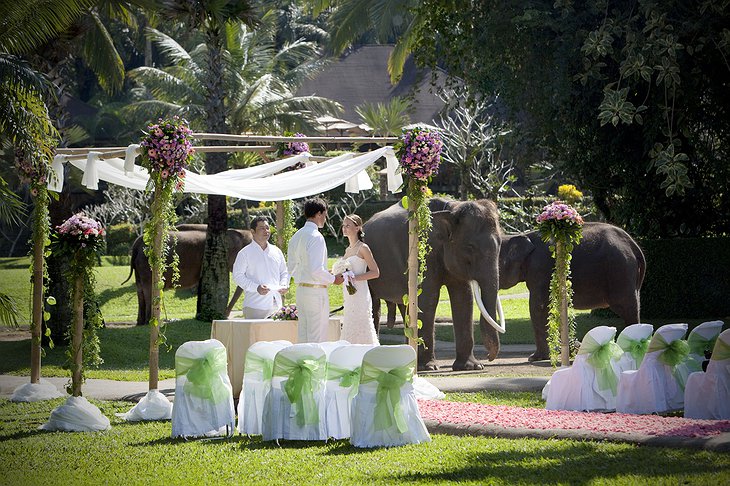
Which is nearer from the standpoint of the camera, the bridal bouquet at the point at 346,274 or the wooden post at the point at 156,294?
the wooden post at the point at 156,294

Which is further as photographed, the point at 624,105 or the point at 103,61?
the point at 103,61

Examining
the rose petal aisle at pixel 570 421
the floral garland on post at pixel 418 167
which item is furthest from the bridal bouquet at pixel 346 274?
the rose petal aisle at pixel 570 421

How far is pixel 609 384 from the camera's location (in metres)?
12.0

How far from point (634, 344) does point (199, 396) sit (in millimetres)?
5145

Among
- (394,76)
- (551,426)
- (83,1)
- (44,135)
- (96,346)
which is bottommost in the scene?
(551,426)

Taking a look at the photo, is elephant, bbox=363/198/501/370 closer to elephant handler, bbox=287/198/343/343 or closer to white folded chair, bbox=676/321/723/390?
elephant handler, bbox=287/198/343/343

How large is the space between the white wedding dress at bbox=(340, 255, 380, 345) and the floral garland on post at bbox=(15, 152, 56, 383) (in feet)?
Result: 12.5

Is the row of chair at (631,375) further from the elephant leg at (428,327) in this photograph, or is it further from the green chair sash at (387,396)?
the elephant leg at (428,327)

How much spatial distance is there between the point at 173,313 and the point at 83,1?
1259 centimetres

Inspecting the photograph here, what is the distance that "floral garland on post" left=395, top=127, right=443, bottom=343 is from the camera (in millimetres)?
12906

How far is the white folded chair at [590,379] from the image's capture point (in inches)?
468

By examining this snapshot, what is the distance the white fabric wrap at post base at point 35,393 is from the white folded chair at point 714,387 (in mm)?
8038

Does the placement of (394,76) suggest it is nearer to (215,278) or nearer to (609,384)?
(215,278)

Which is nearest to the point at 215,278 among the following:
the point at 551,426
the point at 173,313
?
the point at 173,313
